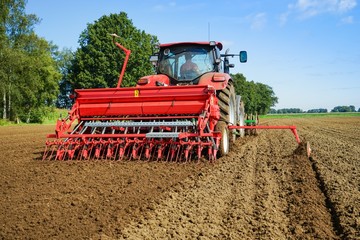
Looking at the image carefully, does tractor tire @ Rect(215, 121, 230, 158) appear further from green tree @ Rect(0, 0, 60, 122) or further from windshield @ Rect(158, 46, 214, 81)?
green tree @ Rect(0, 0, 60, 122)

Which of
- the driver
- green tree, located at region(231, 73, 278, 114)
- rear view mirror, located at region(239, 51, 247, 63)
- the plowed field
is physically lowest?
the plowed field

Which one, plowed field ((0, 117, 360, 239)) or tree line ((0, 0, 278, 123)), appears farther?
tree line ((0, 0, 278, 123))

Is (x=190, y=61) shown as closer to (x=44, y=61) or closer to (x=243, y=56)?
(x=243, y=56)

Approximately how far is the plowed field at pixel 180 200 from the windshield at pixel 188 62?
2.52 meters

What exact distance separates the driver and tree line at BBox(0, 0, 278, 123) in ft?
67.2

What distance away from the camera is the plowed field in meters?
3.15

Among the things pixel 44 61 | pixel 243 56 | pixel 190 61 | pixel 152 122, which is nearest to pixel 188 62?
pixel 190 61

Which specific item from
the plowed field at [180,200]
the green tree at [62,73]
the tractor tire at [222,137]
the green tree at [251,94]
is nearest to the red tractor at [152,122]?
the tractor tire at [222,137]

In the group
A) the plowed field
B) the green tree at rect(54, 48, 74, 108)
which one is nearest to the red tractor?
the plowed field

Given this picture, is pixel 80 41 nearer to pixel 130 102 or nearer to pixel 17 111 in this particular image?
pixel 17 111

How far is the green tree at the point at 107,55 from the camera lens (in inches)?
1258

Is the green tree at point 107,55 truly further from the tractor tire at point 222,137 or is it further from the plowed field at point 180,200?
the plowed field at point 180,200

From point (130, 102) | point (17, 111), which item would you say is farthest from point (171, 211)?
point (17, 111)

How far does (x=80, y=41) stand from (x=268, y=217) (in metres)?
32.8
